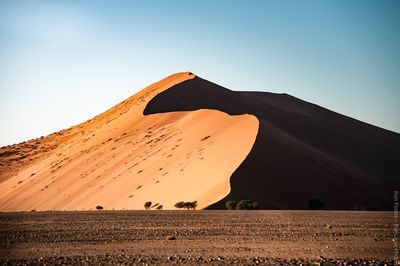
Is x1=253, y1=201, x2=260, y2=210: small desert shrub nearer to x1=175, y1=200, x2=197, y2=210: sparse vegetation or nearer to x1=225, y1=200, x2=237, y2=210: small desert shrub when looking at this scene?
x1=225, y1=200, x2=237, y2=210: small desert shrub

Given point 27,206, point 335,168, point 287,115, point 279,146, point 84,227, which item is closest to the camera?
point 84,227

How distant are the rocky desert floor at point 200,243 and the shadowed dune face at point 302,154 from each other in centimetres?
1470

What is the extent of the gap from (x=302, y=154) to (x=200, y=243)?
33.7 m

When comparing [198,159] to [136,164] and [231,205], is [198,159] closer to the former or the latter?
[136,164]

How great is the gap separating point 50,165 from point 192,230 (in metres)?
53.7

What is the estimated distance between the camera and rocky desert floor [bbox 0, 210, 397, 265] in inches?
473

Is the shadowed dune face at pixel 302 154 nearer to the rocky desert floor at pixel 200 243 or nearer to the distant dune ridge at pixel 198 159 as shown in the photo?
the distant dune ridge at pixel 198 159

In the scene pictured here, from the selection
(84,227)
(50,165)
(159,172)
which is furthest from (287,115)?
(84,227)

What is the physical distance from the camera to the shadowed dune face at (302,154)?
3900 centimetres

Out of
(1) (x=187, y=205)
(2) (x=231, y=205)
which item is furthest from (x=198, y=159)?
(2) (x=231, y=205)

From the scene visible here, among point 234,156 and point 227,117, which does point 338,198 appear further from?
point 227,117

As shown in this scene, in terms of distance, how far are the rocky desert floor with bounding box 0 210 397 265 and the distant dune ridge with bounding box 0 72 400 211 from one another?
1484cm

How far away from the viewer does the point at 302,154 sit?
47.7 m

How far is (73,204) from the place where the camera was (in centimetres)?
4841
